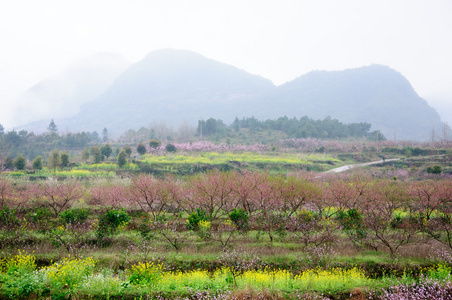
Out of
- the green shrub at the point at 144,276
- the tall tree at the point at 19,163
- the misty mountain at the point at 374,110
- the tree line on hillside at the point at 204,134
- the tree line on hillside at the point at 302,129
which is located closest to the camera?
the green shrub at the point at 144,276

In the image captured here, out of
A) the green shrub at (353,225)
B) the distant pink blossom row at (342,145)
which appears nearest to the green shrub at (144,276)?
the green shrub at (353,225)

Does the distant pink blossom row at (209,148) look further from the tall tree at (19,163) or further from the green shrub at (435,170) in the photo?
the green shrub at (435,170)

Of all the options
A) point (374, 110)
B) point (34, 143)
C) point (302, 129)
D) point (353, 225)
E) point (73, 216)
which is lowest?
point (353, 225)

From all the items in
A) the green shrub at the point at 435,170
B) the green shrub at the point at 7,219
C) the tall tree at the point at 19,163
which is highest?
the tall tree at the point at 19,163

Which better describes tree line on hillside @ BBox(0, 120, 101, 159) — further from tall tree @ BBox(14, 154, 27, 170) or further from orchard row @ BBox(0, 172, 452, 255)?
orchard row @ BBox(0, 172, 452, 255)

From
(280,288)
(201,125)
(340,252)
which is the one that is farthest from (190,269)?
(201,125)

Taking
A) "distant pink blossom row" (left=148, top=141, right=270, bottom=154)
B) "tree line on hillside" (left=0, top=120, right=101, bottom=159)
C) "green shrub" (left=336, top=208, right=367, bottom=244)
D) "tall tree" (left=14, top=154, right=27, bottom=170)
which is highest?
"tree line on hillside" (left=0, top=120, right=101, bottom=159)

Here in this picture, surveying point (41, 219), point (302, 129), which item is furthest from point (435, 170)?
point (41, 219)

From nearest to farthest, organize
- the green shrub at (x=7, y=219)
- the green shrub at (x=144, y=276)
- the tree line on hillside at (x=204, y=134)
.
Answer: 1. the green shrub at (x=144, y=276)
2. the green shrub at (x=7, y=219)
3. the tree line on hillside at (x=204, y=134)

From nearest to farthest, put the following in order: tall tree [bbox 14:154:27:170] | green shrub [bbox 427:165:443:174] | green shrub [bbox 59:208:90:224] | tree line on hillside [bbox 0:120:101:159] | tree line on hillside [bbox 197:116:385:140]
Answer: green shrub [bbox 59:208:90:224] < tall tree [bbox 14:154:27:170] < green shrub [bbox 427:165:443:174] < tree line on hillside [bbox 0:120:101:159] < tree line on hillside [bbox 197:116:385:140]

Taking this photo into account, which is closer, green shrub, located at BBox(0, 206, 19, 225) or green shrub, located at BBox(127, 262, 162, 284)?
green shrub, located at BBox(127, 262, 162, 284)

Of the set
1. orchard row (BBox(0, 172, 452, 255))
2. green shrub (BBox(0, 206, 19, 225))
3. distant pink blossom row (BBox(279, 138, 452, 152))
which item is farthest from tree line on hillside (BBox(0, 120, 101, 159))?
distant pink blossom row (BBox(279, 138, 452, 152))

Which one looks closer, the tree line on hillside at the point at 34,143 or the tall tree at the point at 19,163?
the tall tree at the point at 19,163

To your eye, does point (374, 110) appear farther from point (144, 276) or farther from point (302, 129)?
point (144, 276)
